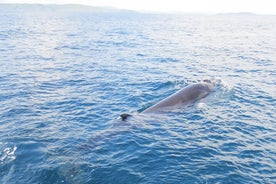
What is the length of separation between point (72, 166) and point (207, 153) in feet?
25.7

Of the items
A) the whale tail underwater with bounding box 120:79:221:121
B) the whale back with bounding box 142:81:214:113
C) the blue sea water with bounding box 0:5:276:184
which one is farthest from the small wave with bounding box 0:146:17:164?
the whale back with bounding box 142:81:214:113

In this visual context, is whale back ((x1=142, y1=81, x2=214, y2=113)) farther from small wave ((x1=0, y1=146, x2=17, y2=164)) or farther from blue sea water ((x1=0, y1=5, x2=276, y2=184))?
small wave ((x1=0, y1=146, x2=17, y2=164))

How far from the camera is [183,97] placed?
24.8 m

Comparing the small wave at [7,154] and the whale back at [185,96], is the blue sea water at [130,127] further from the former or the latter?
the whale back at [185,96]

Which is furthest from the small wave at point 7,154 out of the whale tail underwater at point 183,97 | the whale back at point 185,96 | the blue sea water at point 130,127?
the whale back at point 185,96

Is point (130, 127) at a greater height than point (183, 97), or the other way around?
point (183, 97)

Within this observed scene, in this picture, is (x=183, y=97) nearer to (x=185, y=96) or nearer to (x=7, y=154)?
(x=185, y=96)

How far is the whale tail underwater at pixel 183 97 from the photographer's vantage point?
2316 centimetres

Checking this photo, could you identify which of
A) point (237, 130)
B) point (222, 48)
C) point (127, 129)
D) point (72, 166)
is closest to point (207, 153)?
point (237, 130)

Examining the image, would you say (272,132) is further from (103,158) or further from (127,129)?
(103,158)

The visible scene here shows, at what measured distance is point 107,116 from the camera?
74.6 ft

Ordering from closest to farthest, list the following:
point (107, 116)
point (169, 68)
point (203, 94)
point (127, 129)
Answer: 1. point (127, 129)
2. point (107, 116)
3. point (203, 94)
4. point (169, 68)

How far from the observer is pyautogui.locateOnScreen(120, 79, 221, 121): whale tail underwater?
23156 millimetres

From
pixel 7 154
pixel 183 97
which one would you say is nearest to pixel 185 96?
pixel 183 97
